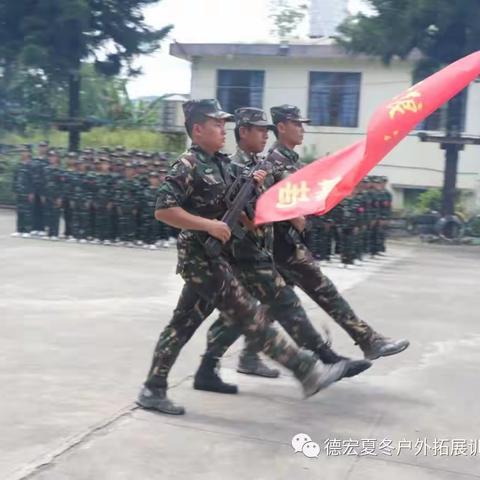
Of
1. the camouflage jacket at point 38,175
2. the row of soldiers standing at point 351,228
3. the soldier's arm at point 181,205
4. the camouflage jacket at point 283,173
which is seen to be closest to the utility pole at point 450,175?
the row of soldiers standing at point 351,228

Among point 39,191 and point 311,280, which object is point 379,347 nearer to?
point 311,280

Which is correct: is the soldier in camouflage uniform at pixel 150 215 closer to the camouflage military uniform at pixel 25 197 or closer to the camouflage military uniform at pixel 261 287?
the camouflage military uniform at pixel 25 197

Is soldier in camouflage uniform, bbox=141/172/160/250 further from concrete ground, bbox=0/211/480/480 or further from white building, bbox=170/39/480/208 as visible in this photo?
white building, bbox=170/39/480/208

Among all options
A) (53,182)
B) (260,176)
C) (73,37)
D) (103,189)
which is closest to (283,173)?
(260,176)

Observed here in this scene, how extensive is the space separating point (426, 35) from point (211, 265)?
1170 centimetres

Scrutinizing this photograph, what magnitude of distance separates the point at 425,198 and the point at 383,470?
1377cm

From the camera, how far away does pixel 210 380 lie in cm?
445

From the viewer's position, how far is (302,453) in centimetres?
356

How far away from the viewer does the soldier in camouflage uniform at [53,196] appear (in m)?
11.1

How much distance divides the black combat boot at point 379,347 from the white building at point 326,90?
1342cm

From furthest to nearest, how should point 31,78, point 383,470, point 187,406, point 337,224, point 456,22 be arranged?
point 31,78 < point 456,22 < point 337,224 < point 187,406 < point 383,470

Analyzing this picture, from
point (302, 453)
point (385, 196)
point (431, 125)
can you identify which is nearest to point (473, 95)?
point (431, 125)

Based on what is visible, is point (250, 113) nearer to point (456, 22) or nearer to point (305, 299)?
point (305, 299)

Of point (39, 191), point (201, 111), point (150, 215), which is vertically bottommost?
point (150, 215)
